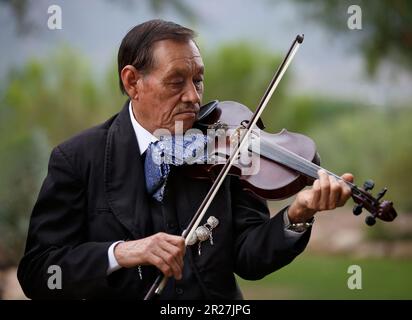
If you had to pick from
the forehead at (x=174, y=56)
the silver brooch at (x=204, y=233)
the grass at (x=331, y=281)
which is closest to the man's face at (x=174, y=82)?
the forehead at (x=174, y=56)

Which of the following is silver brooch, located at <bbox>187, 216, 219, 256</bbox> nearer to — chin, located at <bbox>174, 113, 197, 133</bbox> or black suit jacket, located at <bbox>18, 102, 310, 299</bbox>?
black suit jacket, located at <bbox>18, 102, 310, 299</bbox>

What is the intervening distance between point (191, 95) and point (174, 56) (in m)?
0.12

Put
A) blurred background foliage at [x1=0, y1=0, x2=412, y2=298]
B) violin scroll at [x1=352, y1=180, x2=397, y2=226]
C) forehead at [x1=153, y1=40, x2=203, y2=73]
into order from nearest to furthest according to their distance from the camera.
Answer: violin scroll at [x1=352, y1=180, x2=397, y2=226]
forehead at [x1=153, y1=40, x2=203, y2=73]
blurred background foliage at [x1=0, y1=0, x2=412, y2=298]

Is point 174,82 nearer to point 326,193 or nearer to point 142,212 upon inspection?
point 142,212

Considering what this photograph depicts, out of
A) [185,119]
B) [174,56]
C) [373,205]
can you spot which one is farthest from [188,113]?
[373,205]

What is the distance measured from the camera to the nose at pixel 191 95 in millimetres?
2193

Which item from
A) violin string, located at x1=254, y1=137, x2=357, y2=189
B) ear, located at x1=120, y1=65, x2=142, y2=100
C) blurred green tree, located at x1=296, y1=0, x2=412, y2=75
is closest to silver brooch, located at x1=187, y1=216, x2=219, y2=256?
violin string, located at x1=254, y1=137, x2=357, y2=189

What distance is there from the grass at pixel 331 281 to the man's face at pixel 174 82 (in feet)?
6.12

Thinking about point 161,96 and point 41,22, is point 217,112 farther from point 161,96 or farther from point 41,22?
point 41,22

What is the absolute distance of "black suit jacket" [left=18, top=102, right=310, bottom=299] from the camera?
7.13 ft

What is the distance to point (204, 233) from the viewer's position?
7.17ft

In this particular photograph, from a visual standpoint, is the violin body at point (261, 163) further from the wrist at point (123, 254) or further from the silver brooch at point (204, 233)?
the wrist at point (123, 254)

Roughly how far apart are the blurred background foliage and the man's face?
1694 millimetres
